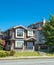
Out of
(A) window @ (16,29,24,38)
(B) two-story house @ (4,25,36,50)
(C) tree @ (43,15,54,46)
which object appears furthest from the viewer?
(A) window @ (16,29,24,38)

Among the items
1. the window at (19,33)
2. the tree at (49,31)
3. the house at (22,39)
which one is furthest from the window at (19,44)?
the tree at (49,31)

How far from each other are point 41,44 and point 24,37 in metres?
5.79

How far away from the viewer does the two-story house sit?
2569 inches

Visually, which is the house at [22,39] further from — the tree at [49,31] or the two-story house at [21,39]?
the tree at [49,31]

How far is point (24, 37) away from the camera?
66125 mm

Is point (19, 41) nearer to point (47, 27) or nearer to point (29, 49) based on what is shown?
point (29, 49)

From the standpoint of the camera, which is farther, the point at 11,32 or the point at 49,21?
the point at 11,32

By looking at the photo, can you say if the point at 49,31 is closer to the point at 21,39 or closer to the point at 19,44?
the point at 21,39

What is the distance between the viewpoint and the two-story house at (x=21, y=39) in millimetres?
65250

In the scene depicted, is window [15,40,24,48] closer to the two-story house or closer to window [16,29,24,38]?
the two-story house

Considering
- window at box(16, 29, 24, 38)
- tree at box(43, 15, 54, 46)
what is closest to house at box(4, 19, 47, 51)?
window at box(16, 29, 24, 38)

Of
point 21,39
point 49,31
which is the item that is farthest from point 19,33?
point 49,31

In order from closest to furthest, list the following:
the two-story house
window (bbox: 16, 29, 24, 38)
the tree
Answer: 1. the tree
2. the two-story house
3. window (bbox: 16, 29, 24, 38)

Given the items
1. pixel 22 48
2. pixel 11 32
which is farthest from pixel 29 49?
pixel 11 32
